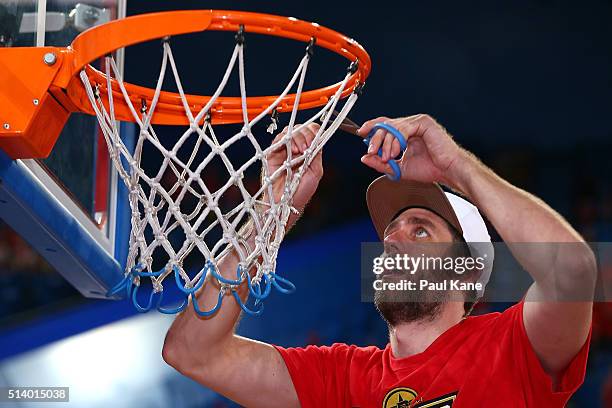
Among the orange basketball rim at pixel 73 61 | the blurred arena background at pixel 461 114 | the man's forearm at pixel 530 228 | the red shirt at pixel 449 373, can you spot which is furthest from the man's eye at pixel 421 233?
the blurred arena background at pixel 461 114

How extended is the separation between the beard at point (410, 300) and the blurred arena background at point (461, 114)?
1.78 metres

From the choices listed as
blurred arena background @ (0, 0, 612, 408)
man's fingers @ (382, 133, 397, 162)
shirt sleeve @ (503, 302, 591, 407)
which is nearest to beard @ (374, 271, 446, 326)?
shirt sleeve @ (503, 302, 591, 407)

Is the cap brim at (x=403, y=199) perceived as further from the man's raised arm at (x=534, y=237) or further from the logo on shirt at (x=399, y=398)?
the logo on shirt at (x=399, y=398)

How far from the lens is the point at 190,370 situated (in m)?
1.61

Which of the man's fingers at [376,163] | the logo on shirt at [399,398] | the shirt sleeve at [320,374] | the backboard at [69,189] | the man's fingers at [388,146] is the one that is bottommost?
the shirt sleeve at [320,374]

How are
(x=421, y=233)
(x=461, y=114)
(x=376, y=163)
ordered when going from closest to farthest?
(x=376, y=163), (x=421, y=233), (x=461, y=114)

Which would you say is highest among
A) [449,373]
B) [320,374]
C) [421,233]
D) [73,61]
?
[73,61]

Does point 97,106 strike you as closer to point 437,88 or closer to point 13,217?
point 13,217

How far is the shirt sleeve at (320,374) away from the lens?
5.29ft

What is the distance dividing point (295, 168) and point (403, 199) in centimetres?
32

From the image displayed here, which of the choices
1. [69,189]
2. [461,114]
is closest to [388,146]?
[69,189]

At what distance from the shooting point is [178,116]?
1.42 metres

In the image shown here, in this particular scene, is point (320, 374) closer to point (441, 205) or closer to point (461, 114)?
point (441, 205)

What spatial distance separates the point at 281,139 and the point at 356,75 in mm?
179
